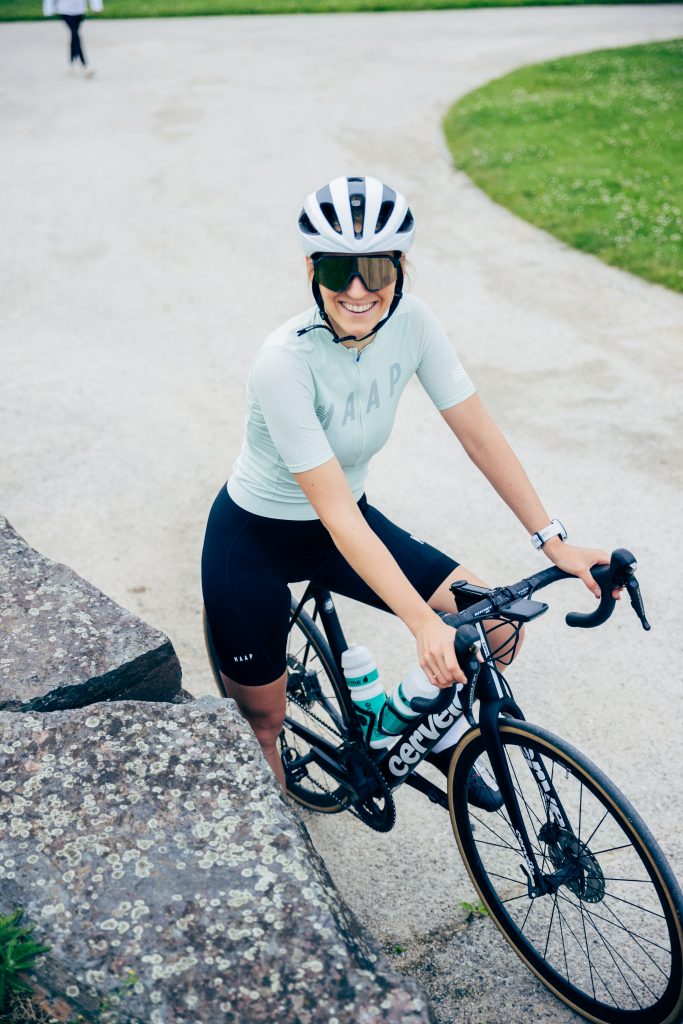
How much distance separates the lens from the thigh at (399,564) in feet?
10.7

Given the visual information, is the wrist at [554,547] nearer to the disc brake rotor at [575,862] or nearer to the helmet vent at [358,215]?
the disc brake rotor at [575,862]

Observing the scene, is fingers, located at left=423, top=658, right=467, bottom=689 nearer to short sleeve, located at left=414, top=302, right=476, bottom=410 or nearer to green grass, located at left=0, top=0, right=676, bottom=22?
short sleeve, located at left=414, top=302, right=476, bottom=410

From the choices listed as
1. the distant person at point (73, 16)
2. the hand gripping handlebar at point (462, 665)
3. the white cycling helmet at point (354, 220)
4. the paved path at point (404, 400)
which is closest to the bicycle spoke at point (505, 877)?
the paved path at point (404, 400)

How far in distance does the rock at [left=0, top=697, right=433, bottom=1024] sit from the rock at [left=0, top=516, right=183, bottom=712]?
0.23m

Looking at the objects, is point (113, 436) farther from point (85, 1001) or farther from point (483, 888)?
point (85, 1001)

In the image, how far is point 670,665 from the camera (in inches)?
182

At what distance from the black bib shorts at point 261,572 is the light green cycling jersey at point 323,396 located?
77mm

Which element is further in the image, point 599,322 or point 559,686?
point 599,322

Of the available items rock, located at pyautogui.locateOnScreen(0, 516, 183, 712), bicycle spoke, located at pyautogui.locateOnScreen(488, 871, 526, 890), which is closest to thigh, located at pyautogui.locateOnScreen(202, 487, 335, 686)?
rock, located at pyautogui.locateOnScreen(0, 516, 183, 712)

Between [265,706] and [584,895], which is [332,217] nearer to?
[265,706]

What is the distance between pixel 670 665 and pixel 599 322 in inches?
158

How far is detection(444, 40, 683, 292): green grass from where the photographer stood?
936cm

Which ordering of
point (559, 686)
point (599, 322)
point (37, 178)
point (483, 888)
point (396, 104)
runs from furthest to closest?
point (396, 104) → point (37, 178) → point (599, 322) → point (559, 686) → point (483, 888)

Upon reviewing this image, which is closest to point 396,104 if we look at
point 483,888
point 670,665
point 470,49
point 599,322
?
point 470,49
